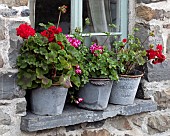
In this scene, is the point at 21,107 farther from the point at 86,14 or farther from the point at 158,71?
the point at 158,71

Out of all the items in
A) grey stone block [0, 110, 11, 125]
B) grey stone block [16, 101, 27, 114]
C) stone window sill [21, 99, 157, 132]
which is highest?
grey stone block [16, 101, 27, 114]

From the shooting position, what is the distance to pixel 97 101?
2566 mm

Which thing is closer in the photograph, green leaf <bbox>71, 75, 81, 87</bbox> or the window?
green leaf <bbox>71, 75, 81, 87</bbox>

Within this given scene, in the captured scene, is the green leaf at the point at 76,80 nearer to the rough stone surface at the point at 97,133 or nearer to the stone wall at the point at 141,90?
the stone wall at the point at 141,90

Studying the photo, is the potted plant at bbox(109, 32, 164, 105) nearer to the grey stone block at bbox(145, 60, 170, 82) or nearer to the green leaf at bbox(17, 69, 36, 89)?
the grey stone block at bbox(145, 60, 170, 82)

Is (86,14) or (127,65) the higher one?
(86,14)

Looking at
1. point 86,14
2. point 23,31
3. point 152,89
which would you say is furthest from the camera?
point 152,89

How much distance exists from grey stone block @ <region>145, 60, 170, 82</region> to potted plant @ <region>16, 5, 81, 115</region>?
0.74 metres

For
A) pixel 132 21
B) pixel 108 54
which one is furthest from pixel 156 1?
pixel 108 54

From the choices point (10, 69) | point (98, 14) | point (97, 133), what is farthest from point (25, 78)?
point (98, 14)

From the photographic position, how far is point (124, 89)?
271 cm

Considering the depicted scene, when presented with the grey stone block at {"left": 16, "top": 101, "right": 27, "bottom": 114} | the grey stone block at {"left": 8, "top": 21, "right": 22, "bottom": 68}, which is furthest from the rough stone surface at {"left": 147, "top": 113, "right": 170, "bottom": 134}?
the grey stone block at {"left": 8, "top": 21, "right": 22, "bottom": 68}

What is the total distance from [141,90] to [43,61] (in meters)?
0.98

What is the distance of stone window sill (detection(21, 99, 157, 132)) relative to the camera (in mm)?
2350
